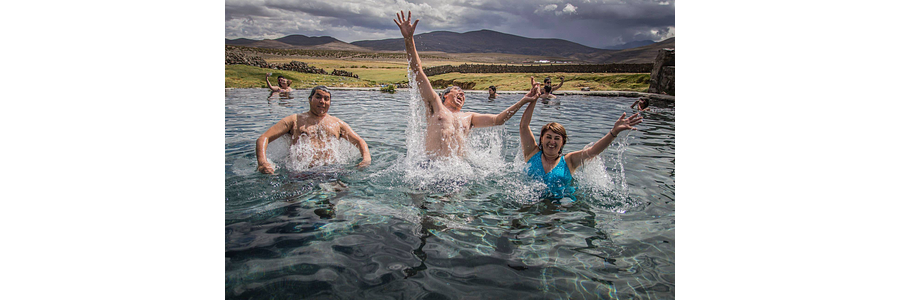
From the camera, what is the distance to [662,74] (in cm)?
2064

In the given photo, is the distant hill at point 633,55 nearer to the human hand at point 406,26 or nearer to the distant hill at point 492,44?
the distant hill at point 492,44

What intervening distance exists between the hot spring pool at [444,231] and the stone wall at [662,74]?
1587cm

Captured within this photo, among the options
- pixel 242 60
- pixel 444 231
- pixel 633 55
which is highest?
pixel 633 55

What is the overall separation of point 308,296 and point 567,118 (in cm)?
1006

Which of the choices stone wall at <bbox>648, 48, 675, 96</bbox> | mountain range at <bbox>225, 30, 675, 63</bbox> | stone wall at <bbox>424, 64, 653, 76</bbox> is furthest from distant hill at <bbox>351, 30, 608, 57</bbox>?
stone wall at <bbox>648, 48, 675, 96</bbox>

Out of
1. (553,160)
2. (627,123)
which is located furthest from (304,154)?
(627,123)

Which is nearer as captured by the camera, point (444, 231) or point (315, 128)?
point (444, 231)

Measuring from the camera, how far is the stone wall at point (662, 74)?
65.2 feet

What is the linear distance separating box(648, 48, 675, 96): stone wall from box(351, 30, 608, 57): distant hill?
366 ft

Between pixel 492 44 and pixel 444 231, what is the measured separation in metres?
170

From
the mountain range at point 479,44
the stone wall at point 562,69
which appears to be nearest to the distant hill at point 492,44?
the mountain range at point 479,44

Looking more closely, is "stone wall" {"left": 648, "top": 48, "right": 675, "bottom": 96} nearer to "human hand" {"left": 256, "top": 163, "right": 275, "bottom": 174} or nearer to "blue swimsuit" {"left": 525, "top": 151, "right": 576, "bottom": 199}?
"blue swimsuit" {"left": 525, "top": 151, "right": 576, "bottom": 199}

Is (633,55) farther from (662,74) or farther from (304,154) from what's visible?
(304,154)
